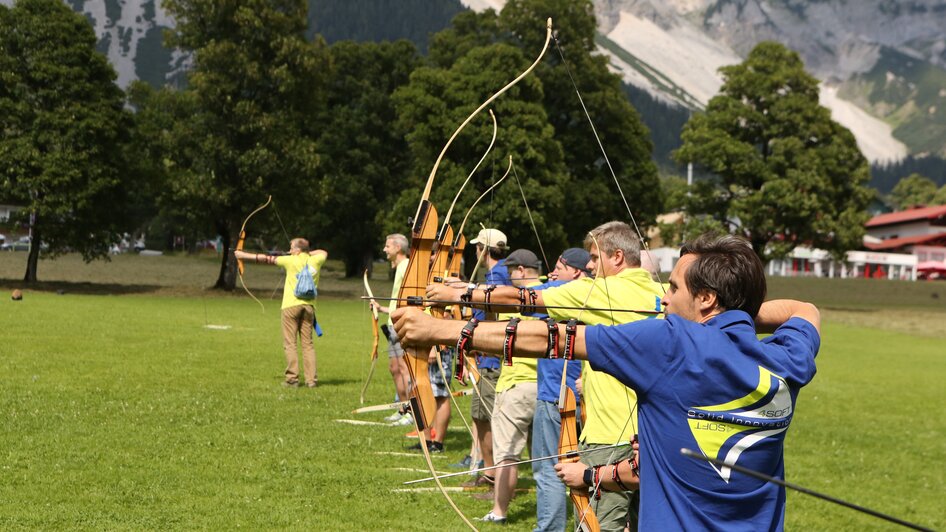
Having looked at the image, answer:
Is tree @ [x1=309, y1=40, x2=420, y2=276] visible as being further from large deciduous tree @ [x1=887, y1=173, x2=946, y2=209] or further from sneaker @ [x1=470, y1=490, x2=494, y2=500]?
large deciduous tree @ [x1=887, y1=173, x2=946, y2=209]

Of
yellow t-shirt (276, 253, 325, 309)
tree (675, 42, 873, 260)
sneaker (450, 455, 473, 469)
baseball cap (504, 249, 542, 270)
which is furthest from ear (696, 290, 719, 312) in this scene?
tree (675, 42, 873, 260)

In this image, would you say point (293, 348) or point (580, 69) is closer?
point (293, 348)

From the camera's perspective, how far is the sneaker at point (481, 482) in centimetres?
814

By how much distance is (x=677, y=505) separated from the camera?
295 cm

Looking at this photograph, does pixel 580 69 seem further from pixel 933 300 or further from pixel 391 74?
pixel 933 300

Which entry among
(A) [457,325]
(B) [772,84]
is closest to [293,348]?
(A) [457,325]

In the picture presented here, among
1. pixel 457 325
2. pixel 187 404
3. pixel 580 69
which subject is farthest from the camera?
pixel 580 69

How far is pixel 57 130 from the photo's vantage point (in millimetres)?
36312

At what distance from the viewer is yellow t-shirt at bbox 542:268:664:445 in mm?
4797

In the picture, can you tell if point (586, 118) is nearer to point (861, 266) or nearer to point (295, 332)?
point (295, 332)

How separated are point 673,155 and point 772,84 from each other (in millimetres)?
6535

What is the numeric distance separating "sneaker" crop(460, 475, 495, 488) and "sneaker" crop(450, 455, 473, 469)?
0.58m

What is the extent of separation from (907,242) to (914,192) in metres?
50.4

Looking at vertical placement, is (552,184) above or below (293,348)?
above
